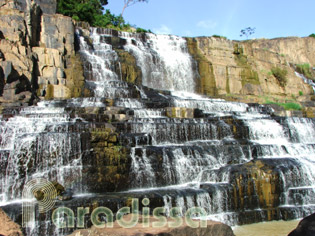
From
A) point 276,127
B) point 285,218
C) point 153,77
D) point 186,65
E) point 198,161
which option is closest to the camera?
point 285,218

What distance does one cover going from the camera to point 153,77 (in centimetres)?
2488

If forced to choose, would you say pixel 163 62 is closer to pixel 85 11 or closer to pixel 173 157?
pixel 85 11

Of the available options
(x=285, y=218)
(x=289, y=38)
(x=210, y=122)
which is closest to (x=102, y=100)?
(x=210, y=122)

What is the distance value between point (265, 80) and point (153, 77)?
1156 centimetres

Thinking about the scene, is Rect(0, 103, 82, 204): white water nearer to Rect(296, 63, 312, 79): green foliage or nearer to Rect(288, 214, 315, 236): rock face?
Rect(288, 214, 315, 236): rock face

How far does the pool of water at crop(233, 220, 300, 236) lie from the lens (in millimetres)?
8649

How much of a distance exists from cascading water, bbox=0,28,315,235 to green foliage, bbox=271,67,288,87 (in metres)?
14.5

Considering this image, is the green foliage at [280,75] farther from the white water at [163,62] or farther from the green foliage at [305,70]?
the white water at [163,62]

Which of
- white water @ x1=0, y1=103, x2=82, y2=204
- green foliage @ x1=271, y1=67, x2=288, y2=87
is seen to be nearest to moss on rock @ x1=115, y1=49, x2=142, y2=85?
white water @ x1=0, y1=103, x2=82, y2=204

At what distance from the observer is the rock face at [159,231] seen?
4371 mm

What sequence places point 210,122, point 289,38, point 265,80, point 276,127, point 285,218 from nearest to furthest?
point 285,218 < point 210,122 < point 276,127 < point 265,80 < point 289,38

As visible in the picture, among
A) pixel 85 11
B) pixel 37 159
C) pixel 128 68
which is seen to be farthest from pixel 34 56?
pixel 85 11

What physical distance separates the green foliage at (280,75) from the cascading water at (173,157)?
14547mm

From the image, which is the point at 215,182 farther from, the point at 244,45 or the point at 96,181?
the point at 244,45
